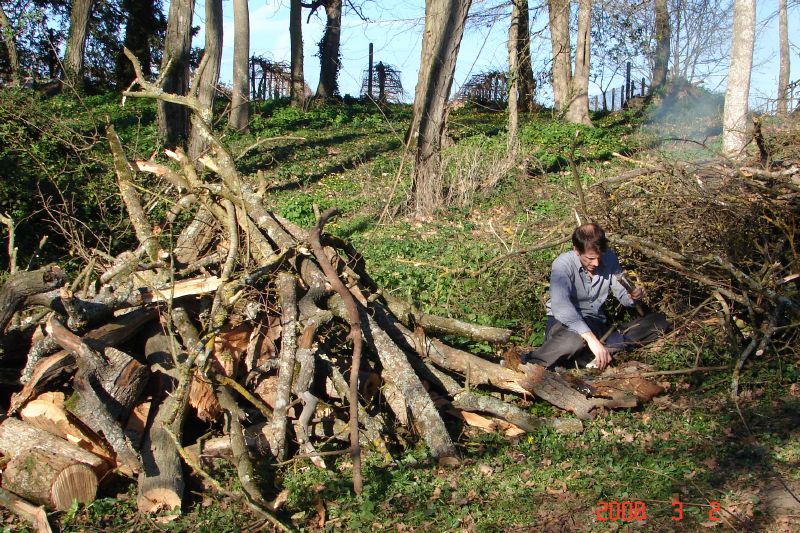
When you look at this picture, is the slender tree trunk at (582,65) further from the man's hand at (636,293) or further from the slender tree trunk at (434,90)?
the man's hand at (636,293)

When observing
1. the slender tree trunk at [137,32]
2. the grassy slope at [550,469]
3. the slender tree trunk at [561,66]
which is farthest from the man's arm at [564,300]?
the slender tree trunk at [137,32]

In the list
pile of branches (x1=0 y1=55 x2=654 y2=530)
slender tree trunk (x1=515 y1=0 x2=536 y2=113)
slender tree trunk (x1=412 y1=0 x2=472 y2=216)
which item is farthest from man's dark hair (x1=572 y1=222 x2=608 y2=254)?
slender tree trunk (x1=515 y1=0 x2=536 y2=113)

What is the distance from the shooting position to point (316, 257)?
529 cm

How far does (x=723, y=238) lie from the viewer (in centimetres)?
595

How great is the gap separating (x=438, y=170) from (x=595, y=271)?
19.2 feet

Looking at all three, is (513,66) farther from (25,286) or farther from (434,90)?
(25,286)

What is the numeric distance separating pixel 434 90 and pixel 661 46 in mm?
14700

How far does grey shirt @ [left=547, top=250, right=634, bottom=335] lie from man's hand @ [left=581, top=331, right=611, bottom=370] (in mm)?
51

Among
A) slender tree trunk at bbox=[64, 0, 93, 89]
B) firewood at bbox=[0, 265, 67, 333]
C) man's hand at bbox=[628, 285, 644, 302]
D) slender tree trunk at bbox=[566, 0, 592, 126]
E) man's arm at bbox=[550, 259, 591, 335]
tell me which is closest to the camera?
firewood at bbox=[0, 265, 67, 333]

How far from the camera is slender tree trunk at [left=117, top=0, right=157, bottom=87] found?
23.4 metres

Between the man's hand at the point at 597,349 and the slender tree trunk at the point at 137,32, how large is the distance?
21.6m

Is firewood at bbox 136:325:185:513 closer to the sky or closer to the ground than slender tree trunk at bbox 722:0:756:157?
closer to the ground

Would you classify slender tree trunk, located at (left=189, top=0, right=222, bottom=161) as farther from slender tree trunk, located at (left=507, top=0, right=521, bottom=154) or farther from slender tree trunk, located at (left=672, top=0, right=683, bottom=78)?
slender tree trunk, located at (left=672, top=0, right=683, bottom=78)

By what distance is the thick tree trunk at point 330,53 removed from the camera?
23.8 m
